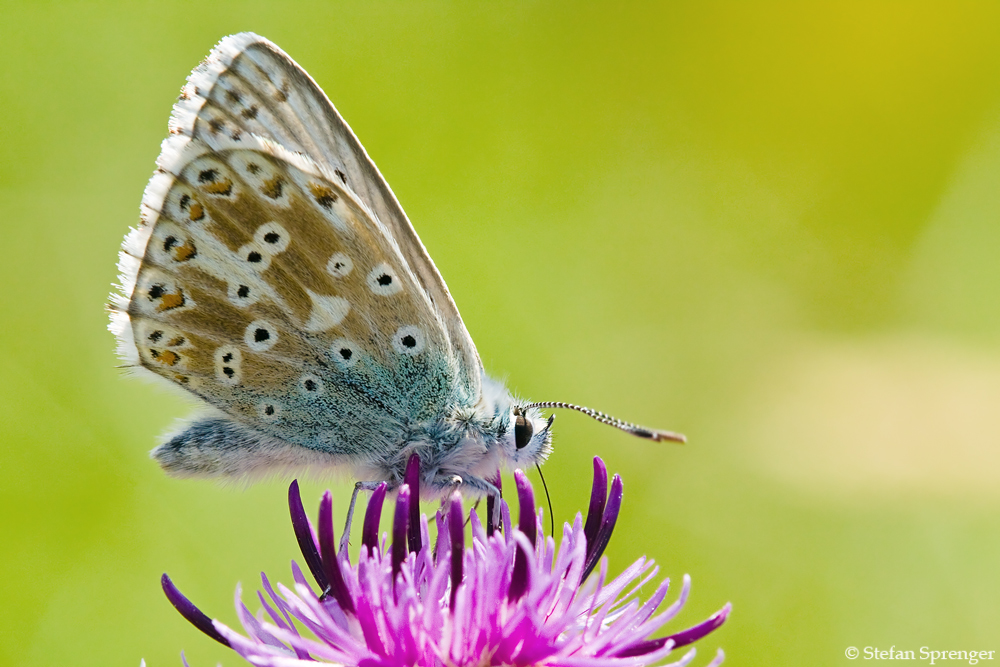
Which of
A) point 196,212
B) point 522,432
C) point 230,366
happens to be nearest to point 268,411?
point 230,366

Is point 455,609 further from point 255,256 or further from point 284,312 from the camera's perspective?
point 255,256

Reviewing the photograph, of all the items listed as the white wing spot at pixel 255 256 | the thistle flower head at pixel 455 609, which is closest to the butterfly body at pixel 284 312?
the white wing spot at pixel 255 256

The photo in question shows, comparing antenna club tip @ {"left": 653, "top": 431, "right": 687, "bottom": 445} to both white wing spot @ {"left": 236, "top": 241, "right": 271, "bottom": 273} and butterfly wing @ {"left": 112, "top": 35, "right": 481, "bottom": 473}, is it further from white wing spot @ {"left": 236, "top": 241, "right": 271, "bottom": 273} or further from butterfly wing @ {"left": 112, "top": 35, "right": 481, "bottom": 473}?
white wing spot @ {"left": 236, "top": 241, "right": 271, "bottom": 273}

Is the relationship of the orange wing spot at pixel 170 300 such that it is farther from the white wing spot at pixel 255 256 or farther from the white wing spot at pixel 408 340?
the white wing spot at pixel 408 340

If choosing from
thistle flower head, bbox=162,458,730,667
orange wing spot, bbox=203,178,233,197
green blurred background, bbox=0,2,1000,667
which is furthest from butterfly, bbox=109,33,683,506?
green blurred background, bbox=0,2,1000,667

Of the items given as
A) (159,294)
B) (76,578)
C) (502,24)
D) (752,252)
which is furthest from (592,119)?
(76,578)

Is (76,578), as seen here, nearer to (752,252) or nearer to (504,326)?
(504,326)
